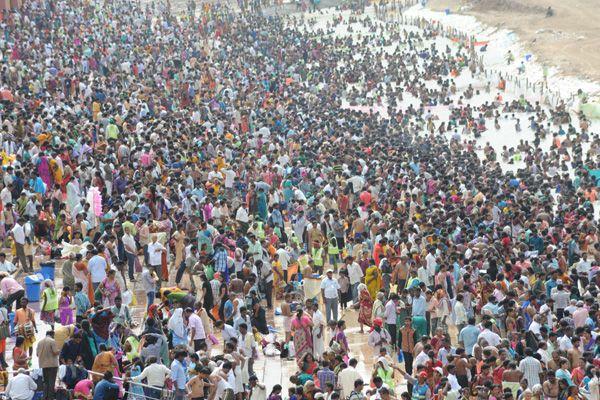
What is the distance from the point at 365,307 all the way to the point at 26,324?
18.2 feet

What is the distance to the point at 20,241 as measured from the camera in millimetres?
19484

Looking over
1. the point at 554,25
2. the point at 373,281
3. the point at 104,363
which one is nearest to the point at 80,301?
the point at 104,363

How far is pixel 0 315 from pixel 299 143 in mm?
16481

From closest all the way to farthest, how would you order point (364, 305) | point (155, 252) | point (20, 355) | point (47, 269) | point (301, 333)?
point (20, 355)
point (301, 333)
point (47, 269)
point (364, 305)
point (155, 252)

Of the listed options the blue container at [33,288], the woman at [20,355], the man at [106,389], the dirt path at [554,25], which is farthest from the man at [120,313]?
the dirt path at [554,25]

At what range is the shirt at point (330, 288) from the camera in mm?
18859

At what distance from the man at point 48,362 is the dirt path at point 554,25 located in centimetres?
4347

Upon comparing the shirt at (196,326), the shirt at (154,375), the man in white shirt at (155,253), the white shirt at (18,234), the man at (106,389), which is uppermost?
the man at (106,389)

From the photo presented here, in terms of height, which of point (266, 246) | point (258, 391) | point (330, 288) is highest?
point (258, 391)

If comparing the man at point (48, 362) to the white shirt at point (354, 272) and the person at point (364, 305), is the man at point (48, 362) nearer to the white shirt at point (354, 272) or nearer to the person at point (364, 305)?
the person at point (364, 305)

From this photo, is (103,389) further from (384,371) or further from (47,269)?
(47,269)

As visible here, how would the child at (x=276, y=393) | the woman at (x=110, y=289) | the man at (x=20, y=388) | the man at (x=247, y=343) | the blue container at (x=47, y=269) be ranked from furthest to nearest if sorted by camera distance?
the blue container at (x=47, y=269) → the woman at (x=110, y=289) → the man at (x=247, y=343) → the child at (x=276, y=393) → the man at (x=20, y=388)

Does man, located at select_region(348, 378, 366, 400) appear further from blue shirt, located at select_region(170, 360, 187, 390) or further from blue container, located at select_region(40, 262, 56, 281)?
blue container, located at select_region(40, 262, 56, 281)

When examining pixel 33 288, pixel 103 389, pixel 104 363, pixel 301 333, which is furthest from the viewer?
pixel 33 288
